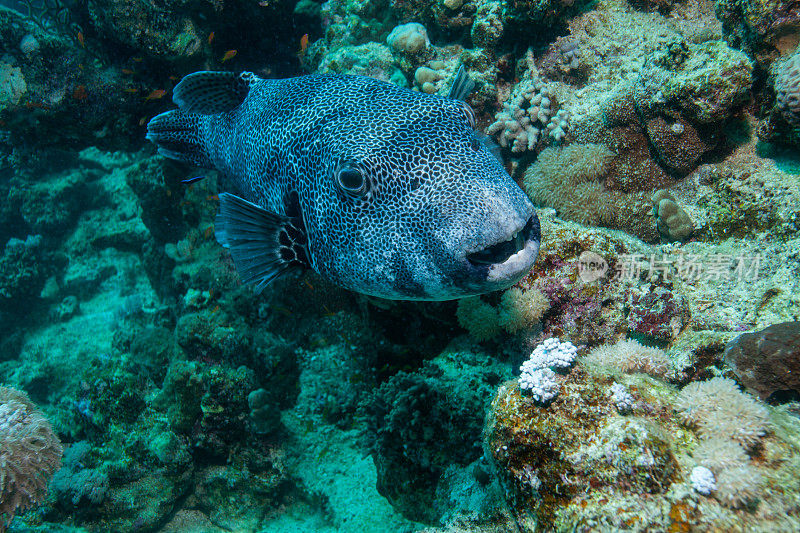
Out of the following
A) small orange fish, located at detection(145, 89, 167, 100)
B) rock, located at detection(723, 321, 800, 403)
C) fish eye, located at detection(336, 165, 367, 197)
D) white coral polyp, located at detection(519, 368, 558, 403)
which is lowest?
rock, located at detection(723, 321, 800, 403)

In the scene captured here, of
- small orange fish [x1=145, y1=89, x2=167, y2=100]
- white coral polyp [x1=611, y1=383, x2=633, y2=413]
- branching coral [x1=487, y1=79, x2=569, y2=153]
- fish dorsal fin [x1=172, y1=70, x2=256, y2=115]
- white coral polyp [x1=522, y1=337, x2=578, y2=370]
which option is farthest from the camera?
small orange fish [x1=145, y1=89, x2=167, y2=100]

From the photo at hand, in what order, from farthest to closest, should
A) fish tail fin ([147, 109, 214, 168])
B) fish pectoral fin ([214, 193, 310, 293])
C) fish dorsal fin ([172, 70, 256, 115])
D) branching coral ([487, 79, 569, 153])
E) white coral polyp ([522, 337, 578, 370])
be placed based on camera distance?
branching coral ([487, 79, 569, 153]) < fish tail fin ([147, 109, 214, 168]) < fish dorsal fin ([172, 70, 256, 115]) < fish pectoral fin ([214, 193, 310, 293]) < white coral polyp ([522, 337, 578, 370])

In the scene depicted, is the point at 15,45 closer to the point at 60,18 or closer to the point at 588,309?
the point at 60,18

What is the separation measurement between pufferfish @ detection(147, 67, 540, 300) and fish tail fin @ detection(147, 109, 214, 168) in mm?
684

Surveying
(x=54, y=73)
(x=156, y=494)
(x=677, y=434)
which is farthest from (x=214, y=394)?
(x=54, y=73)

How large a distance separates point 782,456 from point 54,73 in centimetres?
1066

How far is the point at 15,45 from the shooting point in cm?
Result: 715

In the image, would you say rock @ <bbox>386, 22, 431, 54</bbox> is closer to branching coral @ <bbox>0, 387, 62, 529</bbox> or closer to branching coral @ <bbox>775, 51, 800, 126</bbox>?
branching coral @ <bbox>775, 51, 800, 126</bbox>

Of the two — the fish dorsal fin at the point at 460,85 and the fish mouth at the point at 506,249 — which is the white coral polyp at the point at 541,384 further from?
the fish dorsal fin at the point at 460,85

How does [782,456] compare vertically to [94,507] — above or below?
above

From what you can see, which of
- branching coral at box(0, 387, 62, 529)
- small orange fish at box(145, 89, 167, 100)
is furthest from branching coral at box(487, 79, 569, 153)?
branching coral at box(0, 387, 62, 529)

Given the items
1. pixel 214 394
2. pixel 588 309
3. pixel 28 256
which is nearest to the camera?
pixel 588 309

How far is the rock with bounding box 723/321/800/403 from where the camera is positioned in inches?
102

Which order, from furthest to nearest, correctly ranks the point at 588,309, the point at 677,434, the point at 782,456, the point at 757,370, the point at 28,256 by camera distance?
1. the point at 28,256
2. the point at 588,309
3. the point at 757,370
4. the point at 677,434
5. the point at 782,456
